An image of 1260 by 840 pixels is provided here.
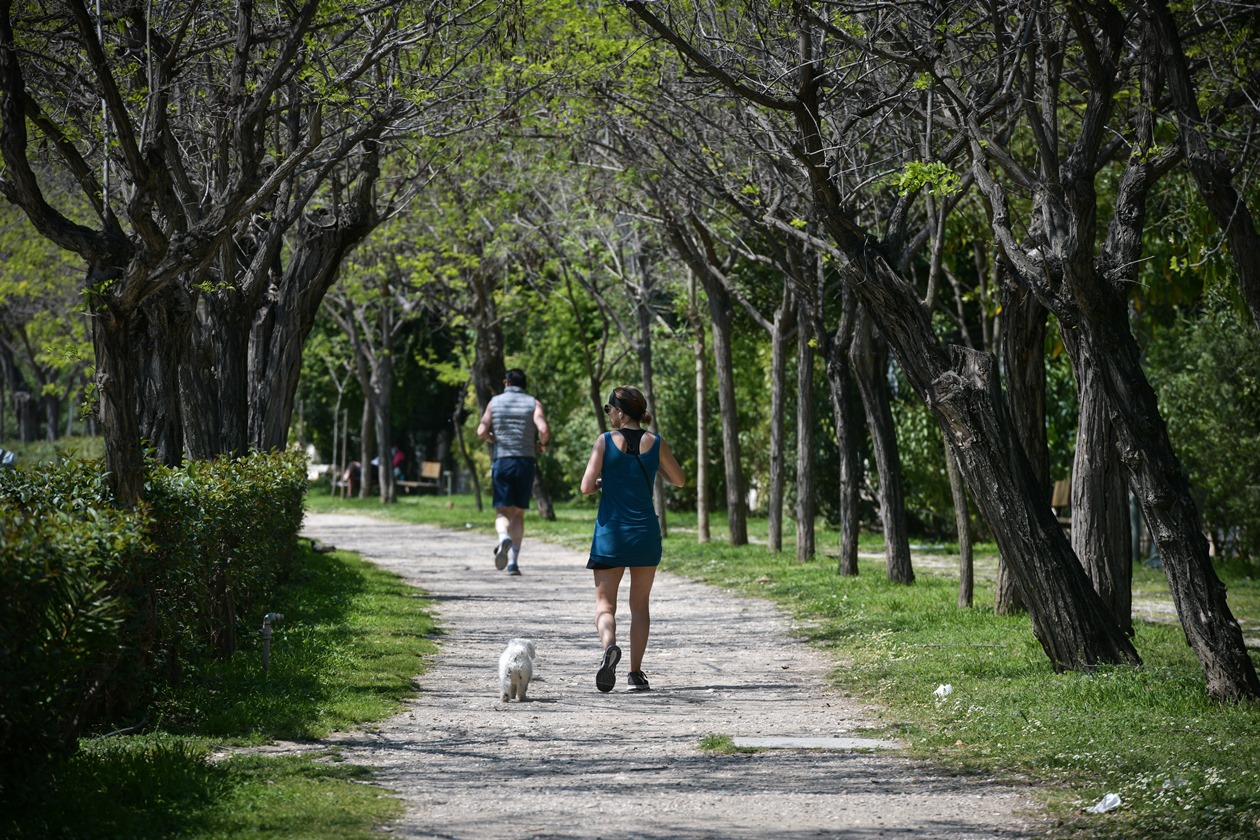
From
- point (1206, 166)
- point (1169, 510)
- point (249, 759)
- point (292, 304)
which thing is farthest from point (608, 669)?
point (292, 304)

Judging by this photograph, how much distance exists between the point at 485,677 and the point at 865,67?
5657 mm

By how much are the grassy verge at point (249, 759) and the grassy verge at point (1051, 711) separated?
→ 2.12 metres

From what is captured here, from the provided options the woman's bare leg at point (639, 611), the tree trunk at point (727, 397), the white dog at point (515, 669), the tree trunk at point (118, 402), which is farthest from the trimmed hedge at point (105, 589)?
the tree trunk at point (727, 397)

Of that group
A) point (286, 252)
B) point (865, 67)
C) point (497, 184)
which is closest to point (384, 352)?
point (286, 252)

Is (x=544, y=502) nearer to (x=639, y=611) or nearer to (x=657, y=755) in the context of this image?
(x=639, y=611)

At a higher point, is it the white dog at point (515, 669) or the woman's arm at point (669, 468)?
the woman's arm at point (669, 468)

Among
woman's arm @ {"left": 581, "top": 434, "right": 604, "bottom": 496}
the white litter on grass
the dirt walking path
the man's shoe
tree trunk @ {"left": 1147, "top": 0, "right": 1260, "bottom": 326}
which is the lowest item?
the dirt walking path

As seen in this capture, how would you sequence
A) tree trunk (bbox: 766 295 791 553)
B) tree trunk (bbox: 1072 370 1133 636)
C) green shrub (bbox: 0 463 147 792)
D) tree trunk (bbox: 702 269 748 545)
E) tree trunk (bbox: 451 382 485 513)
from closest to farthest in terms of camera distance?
green shrub (bbox: 0 463 147 792), tree trunk (bbox: 1072 370 1133 636), tree trunk (bbox: 766 295 791 553), tree trunk (bbox: 702 269 748 545), tree trunk (bbox: 451 382 485 513)

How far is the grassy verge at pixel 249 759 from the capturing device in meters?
5.46

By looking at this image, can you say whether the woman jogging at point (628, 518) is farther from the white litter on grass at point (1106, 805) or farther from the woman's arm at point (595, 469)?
the white litter on grass at point (1106, 805)

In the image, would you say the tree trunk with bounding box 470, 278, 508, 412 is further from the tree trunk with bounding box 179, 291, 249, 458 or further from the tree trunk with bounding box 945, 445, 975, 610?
the tree trunk with bounding box 945, 445, 975, 610

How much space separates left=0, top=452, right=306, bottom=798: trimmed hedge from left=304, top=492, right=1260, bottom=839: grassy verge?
2.93 m

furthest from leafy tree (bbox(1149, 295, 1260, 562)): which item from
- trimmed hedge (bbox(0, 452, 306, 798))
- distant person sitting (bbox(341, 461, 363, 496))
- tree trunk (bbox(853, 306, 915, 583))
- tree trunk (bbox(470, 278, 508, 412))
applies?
distant person sitting (bbox(341, 461, 363, 496))

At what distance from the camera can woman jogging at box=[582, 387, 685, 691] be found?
9109 millimetres
